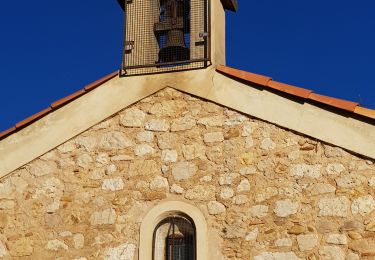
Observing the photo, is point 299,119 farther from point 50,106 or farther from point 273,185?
point 50,106

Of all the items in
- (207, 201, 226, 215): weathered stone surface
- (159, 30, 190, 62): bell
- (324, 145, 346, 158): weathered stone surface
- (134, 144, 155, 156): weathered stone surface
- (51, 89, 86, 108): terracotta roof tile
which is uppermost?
(159, 30, 190, 62): bell

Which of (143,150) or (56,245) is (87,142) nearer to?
(143,150)

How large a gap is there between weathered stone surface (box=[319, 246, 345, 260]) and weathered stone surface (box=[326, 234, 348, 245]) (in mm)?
50

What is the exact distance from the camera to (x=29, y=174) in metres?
7.55

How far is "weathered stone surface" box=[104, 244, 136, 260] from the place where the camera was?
6930 mm

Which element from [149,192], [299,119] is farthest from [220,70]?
[149,192]

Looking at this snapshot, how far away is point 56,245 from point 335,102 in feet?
11.1

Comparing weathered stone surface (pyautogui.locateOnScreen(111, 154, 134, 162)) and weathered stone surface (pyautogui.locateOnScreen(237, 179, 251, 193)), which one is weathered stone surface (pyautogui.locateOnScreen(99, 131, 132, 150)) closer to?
weathered stone surface (pyautogui.locateOnScreen(111, 154, 134, 162))

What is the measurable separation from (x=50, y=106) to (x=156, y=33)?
1631mm

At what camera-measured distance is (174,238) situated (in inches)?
276

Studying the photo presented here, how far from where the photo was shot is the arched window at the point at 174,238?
6.94 m

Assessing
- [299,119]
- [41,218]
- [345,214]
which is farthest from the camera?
[41,218]

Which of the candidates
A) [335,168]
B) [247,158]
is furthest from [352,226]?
[247,158]

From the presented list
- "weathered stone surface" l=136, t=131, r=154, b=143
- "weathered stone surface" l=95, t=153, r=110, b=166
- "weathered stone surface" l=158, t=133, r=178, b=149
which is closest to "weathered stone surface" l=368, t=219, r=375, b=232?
"weathered stone surface" l=158, t=133, r=178, b=149
